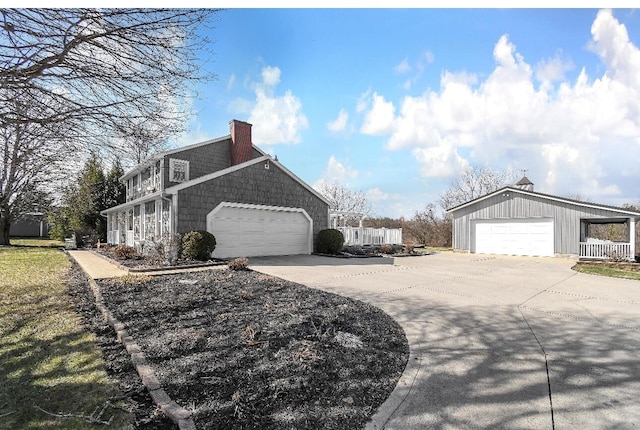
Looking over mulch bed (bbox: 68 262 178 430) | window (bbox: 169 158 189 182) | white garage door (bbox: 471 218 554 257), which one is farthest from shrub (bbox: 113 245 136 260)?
white garage door (bbox: 471 218 554 257)

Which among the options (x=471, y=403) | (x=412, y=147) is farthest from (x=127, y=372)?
(x=412, y=147)

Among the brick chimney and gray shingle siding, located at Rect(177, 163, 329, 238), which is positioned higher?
the brick chimney

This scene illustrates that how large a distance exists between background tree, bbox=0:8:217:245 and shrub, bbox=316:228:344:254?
11.3 metres

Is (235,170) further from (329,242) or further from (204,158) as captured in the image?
(329,242)

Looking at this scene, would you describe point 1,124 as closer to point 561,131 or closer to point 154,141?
point 154,141

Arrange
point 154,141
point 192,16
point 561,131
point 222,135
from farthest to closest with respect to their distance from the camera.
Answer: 1. point 222,135
2. point 561,131
3. point 154,141
4. point 192,16

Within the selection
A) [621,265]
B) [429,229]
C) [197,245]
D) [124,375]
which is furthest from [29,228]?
[621,265]

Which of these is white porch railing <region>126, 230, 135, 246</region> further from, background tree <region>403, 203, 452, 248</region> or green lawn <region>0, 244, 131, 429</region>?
background tree <region>403, 203, 452, 248</region>

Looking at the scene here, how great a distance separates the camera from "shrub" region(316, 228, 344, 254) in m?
16.8

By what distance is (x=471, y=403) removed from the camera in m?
2.85

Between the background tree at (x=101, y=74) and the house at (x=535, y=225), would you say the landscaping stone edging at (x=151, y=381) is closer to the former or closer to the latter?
the background tree at (x=101, y=74)

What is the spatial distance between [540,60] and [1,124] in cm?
1030

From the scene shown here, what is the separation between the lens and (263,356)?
3.66m
